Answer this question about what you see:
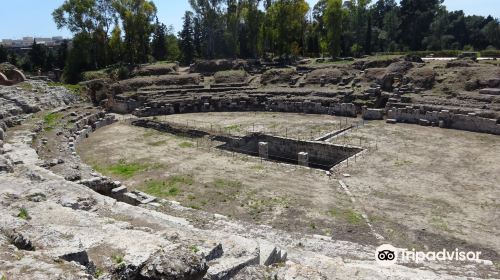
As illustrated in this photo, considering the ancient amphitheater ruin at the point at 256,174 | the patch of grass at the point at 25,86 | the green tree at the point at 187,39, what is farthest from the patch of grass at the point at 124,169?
the green tree at the point at 187,39

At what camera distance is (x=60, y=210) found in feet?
39.4

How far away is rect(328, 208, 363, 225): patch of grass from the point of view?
1455 centimetres

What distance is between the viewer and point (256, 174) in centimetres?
1975

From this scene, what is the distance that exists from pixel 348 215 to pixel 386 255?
126 inches

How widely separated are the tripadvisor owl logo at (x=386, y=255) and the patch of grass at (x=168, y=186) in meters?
8.52

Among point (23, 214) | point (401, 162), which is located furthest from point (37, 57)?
point (23, 214)

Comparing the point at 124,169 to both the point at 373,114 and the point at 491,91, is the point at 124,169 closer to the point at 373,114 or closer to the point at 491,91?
the point at 373,114

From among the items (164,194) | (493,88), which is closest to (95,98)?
(164,194)

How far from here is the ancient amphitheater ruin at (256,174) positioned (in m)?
9.36

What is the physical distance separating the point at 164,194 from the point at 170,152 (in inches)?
249

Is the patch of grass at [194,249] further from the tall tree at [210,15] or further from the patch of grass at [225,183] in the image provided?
the tall tree at [210,15]

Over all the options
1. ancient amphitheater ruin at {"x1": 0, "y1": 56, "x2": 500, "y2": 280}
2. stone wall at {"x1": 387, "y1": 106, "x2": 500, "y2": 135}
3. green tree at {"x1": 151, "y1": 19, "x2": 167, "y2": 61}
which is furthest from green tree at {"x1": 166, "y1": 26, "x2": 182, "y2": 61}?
stone wall at {"x1": 387, "y1": 106, "x2": 500, "y2": 135}

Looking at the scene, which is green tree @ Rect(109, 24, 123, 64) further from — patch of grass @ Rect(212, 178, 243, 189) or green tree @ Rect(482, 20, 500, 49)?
green tree @ Rect(482, 20, 500, 49)

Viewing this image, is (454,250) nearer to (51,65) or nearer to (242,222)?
(242,222)
